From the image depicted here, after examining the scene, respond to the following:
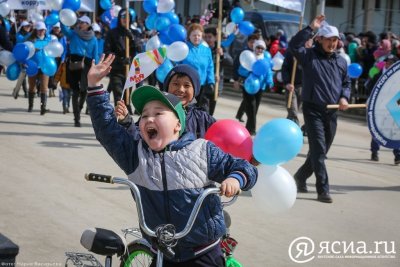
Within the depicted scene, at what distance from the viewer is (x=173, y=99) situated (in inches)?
150

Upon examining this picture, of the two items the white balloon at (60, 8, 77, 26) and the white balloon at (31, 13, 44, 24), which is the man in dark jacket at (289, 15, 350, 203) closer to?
the white balloon at (60, 8, 77, 26)

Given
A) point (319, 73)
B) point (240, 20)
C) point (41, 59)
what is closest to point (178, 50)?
point (319, 73)

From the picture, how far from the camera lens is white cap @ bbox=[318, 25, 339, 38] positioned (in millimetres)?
8391

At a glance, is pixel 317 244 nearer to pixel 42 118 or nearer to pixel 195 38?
pixel 195 38

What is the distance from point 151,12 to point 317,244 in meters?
7.12

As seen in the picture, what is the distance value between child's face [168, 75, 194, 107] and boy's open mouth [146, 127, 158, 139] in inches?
68.5

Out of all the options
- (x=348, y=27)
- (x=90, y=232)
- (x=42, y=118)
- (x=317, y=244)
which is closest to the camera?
(x=90, y=232)

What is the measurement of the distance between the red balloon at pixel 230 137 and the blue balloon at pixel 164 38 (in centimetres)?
665

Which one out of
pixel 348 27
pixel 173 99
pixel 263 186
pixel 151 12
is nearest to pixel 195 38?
pixel 151 12

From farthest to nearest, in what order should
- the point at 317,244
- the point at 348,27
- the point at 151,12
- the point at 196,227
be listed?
1. the point at 348,27
2. the point at 151,12
3. the point at 317,244
4. the point at 196,227

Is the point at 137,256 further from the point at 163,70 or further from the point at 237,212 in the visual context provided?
the point at 163,70

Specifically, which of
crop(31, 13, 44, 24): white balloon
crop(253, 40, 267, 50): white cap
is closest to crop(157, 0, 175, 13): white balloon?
crop(253, 40, 267, 50): white cap

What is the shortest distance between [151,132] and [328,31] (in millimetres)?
5086

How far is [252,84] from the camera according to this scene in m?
13.4
